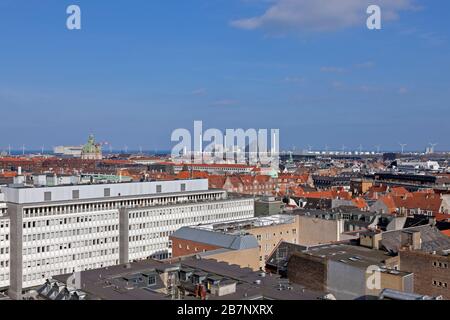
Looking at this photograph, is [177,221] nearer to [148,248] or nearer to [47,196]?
[148,248]

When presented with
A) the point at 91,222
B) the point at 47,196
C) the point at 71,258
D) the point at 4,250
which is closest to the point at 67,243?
the point at 71,258

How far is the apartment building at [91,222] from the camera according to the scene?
58.6 m

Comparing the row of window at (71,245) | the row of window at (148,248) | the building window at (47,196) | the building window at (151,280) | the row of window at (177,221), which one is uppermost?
the building window at (47,196)

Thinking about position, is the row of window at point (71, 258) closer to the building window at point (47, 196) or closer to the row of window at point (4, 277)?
the row of window at point (4, 277)

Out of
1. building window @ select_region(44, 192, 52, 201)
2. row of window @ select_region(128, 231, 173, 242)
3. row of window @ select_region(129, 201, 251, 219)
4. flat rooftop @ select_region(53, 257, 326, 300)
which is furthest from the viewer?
row of window @ select_region(129, 201, 251, 219)

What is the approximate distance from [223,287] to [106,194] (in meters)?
41.6

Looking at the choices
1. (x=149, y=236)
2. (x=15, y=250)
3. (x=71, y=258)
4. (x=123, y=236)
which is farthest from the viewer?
(x=149, y=236)

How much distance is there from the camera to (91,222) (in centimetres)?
6419

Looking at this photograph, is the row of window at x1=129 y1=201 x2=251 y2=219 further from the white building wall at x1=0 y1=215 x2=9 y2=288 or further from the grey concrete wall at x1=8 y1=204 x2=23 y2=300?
the white building wall at x1=0 y1=215 x2=9 y2=288

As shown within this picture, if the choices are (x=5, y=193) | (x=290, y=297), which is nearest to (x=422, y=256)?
(x=290, y=297)

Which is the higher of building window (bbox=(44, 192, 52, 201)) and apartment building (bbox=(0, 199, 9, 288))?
building window (bbox=(44, 192, 52, 201))

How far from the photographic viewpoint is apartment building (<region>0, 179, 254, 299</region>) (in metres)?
58.6

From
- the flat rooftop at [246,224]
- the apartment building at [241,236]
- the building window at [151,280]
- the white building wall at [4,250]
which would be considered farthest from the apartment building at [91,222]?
the building window at [151,280]

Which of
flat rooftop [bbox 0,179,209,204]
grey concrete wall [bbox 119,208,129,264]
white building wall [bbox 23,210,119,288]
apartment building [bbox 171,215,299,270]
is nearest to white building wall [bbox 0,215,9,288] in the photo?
white building wall [bbox 23,210,119,288]
